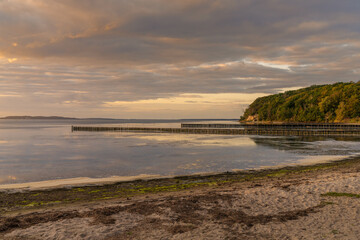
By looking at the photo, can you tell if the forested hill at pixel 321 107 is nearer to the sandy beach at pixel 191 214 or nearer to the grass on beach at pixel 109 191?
the grass on beach at pixel 109 191

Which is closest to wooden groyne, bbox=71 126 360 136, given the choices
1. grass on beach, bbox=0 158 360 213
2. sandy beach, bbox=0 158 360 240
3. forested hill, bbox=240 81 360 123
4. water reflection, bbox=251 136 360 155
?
water reflection, bbox=251 136 360 155

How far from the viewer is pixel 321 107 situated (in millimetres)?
131625

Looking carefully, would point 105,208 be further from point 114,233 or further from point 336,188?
point 336,188

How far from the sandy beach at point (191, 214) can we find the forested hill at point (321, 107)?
119306 millimetres

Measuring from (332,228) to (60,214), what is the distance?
869cm

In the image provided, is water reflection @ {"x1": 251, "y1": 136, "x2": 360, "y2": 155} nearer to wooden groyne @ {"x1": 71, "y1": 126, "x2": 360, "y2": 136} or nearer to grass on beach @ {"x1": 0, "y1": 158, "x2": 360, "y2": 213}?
grass on beach @ {"x1": 0, "y1": 158, "x2": 360, "y2": 213}

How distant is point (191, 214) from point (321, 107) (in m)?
139

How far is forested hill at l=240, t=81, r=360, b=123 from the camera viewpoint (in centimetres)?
11788

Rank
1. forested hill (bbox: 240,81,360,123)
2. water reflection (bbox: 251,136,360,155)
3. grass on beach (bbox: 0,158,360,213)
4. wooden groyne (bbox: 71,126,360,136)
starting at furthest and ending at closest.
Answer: forested hill (bbox: 240,81,360,123)
wooden groyne (bbox: 71,126,360,136)
water reflection (bbox: 251,136,360,155)
grass on beach (bbox: 0,158,360,213)

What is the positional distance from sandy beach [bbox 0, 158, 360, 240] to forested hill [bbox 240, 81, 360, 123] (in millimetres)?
119306

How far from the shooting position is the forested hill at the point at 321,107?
387 ft

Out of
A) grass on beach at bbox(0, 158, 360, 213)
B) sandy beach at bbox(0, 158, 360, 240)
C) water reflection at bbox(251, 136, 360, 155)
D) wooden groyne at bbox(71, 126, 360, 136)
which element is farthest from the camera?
wooden groyne at bbox(71, 126, 360, 136)

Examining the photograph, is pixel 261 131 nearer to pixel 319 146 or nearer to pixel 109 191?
pixel 319 146

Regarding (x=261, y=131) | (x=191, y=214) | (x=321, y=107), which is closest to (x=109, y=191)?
(x=191, y=214)
